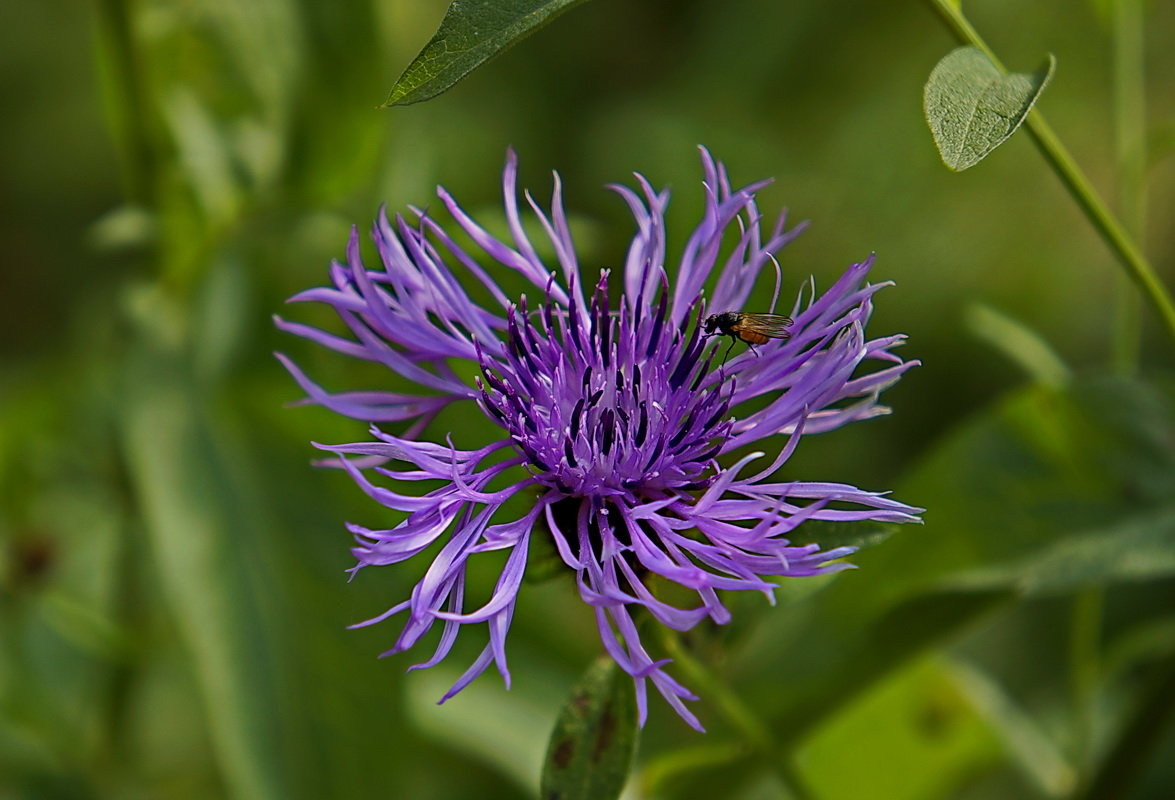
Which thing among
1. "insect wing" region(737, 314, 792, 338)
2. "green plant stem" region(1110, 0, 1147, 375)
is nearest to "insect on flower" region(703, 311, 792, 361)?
"insect wing" region(737, 314, 792, 338)

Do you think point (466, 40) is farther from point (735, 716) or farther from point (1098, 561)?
point (1098, 561)

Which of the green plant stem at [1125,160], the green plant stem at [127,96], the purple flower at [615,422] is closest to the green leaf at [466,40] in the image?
the purple flower at [615,422]

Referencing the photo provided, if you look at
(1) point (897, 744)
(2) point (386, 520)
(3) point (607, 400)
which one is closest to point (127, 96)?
(2) point (386, 520)

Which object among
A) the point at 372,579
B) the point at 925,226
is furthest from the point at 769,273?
the point at 372,579

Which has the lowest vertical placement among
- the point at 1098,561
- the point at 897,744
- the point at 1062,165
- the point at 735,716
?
the point at 897,744

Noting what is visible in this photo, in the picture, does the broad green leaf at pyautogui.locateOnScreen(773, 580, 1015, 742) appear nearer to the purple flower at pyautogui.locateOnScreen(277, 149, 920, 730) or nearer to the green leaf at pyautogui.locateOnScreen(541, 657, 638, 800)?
the purple flower at pyautogui.locateOnScreen(277, 149, 920, 730)

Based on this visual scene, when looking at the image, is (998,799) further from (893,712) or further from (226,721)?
(226,721)
